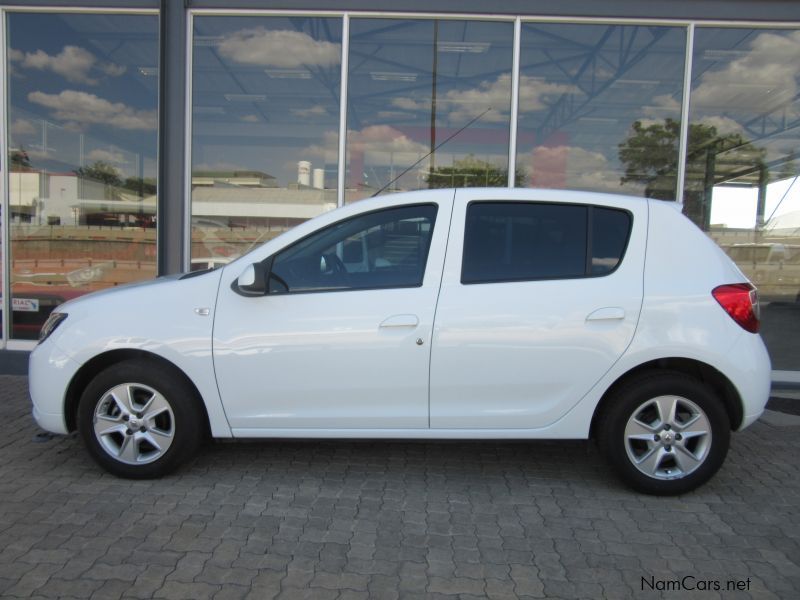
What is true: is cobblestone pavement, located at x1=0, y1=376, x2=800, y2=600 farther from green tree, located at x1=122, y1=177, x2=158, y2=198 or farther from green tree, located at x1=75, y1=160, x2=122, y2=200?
green tree, located at x1=75, y1=160, x2=122, y2=200

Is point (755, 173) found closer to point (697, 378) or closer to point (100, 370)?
point (697, 378)

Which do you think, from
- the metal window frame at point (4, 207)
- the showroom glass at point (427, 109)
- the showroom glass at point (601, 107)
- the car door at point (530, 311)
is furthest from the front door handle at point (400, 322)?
the metal window frame at point (4, 207)

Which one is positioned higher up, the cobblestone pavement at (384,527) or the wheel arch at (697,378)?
the wheel arch at (697,378)

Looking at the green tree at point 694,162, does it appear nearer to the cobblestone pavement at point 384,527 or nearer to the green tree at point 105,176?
the cobblestone pavement at point 384,527

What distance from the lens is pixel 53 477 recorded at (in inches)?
146

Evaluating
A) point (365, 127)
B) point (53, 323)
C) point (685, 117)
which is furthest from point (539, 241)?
point (365, 127)

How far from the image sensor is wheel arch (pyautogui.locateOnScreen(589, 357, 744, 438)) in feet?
11.3

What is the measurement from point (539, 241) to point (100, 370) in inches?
109

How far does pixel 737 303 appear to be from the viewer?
3400mm

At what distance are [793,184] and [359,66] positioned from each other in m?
5.47

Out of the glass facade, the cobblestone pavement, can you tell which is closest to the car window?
the cobblestone pavement

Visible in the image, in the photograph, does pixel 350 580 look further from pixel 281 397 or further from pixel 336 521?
pixel 281 397

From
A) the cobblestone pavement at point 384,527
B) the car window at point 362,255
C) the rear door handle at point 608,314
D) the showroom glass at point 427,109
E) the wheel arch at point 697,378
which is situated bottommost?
the cobblestone pavement at point 384,527

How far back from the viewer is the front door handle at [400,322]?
3381 mm
